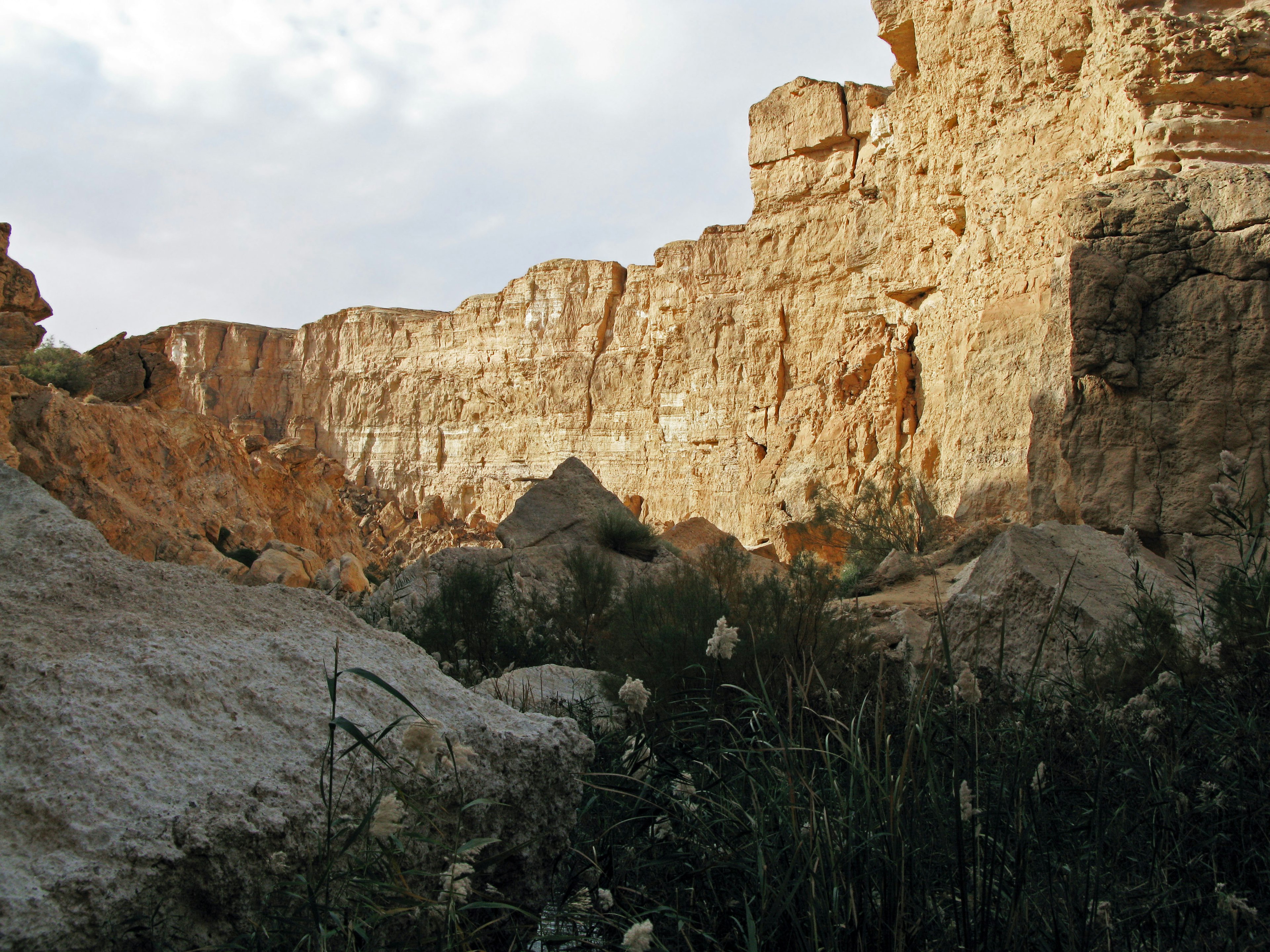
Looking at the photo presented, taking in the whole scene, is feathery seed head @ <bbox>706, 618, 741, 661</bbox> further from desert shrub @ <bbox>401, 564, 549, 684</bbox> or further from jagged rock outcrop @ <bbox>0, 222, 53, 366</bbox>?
jagged rock outcrop @ <bbox>0, 222, 53, 366</bbox>

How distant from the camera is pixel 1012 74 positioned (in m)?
15.3

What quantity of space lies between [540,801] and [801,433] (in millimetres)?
22650

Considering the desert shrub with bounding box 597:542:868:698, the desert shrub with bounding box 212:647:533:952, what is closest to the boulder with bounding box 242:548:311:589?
the desert shrub with bounding box 597:542:868:698

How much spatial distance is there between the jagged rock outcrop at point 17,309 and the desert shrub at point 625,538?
8.57 m

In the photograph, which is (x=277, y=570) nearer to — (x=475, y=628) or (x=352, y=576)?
(x=352, y=576)

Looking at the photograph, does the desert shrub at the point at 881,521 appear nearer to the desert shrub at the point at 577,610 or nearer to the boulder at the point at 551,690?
the desert shrub at the point at 577,610

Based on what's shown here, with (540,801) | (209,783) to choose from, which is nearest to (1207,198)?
(540,801)

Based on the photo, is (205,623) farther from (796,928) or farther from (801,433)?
(801,433)

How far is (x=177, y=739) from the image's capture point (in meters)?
1.67

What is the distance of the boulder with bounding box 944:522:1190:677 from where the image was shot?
13.1 feet

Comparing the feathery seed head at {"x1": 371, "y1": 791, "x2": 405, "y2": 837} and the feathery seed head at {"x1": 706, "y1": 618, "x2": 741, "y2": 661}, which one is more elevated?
the feathery seed head at {"x1": 706, "y1": 618, "x2": 741, "y2": 661}

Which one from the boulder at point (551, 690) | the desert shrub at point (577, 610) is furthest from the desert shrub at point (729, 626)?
the desert shrub at point (577, 610)

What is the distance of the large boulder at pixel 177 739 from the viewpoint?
1.42m

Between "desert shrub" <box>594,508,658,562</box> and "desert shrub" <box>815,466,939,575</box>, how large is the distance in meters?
2.92
